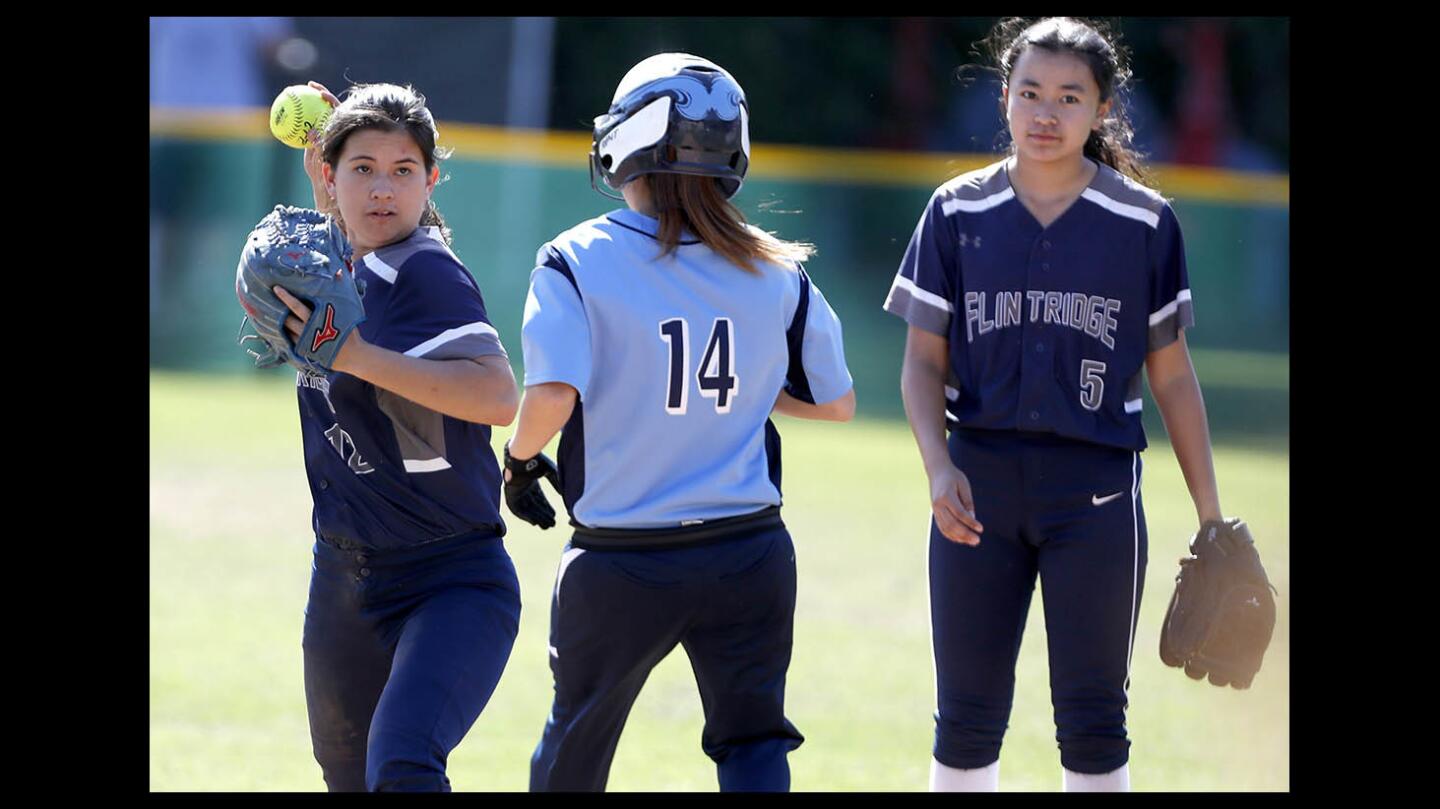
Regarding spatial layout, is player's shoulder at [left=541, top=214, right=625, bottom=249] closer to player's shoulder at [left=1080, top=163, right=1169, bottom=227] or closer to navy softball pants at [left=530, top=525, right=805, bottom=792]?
navy softball pants at [left=530, top=525, right=805, bottom=792]

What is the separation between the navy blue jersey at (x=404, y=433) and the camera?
3633mm

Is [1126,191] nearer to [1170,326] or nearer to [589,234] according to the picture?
Result: [1170,326]

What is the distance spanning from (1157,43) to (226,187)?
1258cm

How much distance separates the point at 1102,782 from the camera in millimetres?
3717

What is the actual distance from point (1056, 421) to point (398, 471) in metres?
1.42

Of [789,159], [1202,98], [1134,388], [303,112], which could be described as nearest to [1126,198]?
[1134,388]

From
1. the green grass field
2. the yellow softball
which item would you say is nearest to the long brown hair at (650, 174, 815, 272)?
the yellow softball

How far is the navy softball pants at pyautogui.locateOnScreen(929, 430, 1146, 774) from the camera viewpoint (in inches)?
149

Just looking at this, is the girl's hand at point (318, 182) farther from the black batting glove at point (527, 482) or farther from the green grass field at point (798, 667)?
the green grass field at point (798, 667)

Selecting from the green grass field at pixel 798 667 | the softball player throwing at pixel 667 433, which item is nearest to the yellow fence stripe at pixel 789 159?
the green grass field at pixel 798 667

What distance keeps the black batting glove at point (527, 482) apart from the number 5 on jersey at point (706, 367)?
33 cm

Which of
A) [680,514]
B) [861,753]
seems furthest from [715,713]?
[861,753]

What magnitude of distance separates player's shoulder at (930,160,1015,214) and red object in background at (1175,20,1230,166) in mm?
18007

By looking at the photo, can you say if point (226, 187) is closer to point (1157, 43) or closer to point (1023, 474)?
point (1157, 43)
